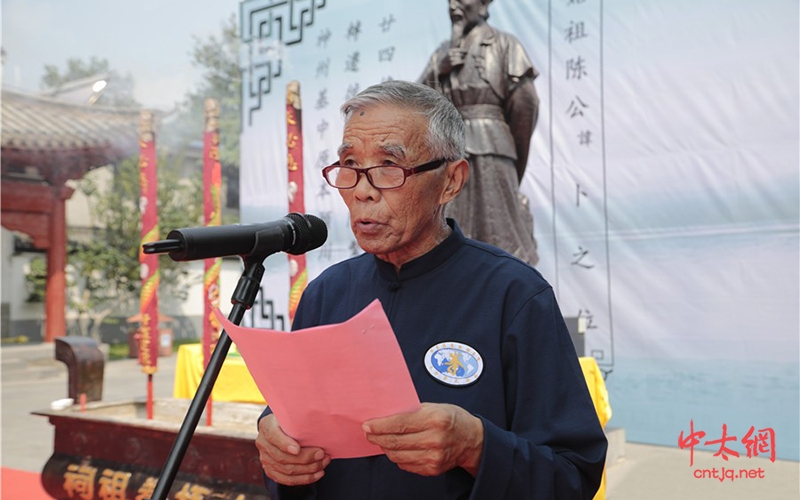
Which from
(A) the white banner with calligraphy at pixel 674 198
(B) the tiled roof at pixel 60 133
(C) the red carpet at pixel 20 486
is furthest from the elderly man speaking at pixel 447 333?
(B) the tiled roof at pixel 60 133

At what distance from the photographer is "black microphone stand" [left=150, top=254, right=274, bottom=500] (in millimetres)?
926

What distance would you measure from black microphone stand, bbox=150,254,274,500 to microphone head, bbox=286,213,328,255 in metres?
0.06

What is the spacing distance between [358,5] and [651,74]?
87.1 inches

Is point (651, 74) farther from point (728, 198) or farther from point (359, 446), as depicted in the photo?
point (359, 446)

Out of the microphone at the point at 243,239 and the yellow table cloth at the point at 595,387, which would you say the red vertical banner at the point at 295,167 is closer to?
the yellow table cloth at the point at 595,387

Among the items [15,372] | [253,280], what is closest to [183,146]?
[15,372]

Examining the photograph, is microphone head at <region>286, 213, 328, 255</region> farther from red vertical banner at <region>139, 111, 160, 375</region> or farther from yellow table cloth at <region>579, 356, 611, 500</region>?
red vertical banner at <region>139, 111, 160, 375</region>

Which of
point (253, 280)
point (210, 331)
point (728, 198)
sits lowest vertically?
point (210, 331)

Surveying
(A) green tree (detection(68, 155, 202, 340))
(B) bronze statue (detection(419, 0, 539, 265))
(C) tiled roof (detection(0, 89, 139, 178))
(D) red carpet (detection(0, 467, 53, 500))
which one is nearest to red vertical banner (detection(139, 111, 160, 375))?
(D) red carpet (detection(0, 467, 53, 500))

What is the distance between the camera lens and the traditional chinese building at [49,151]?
873cm

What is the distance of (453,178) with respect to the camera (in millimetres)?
1013

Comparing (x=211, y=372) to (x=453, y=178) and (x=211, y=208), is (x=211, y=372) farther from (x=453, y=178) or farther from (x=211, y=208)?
(x=211, y=208)

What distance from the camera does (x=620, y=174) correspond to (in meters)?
3.89

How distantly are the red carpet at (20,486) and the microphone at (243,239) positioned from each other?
116 inches
